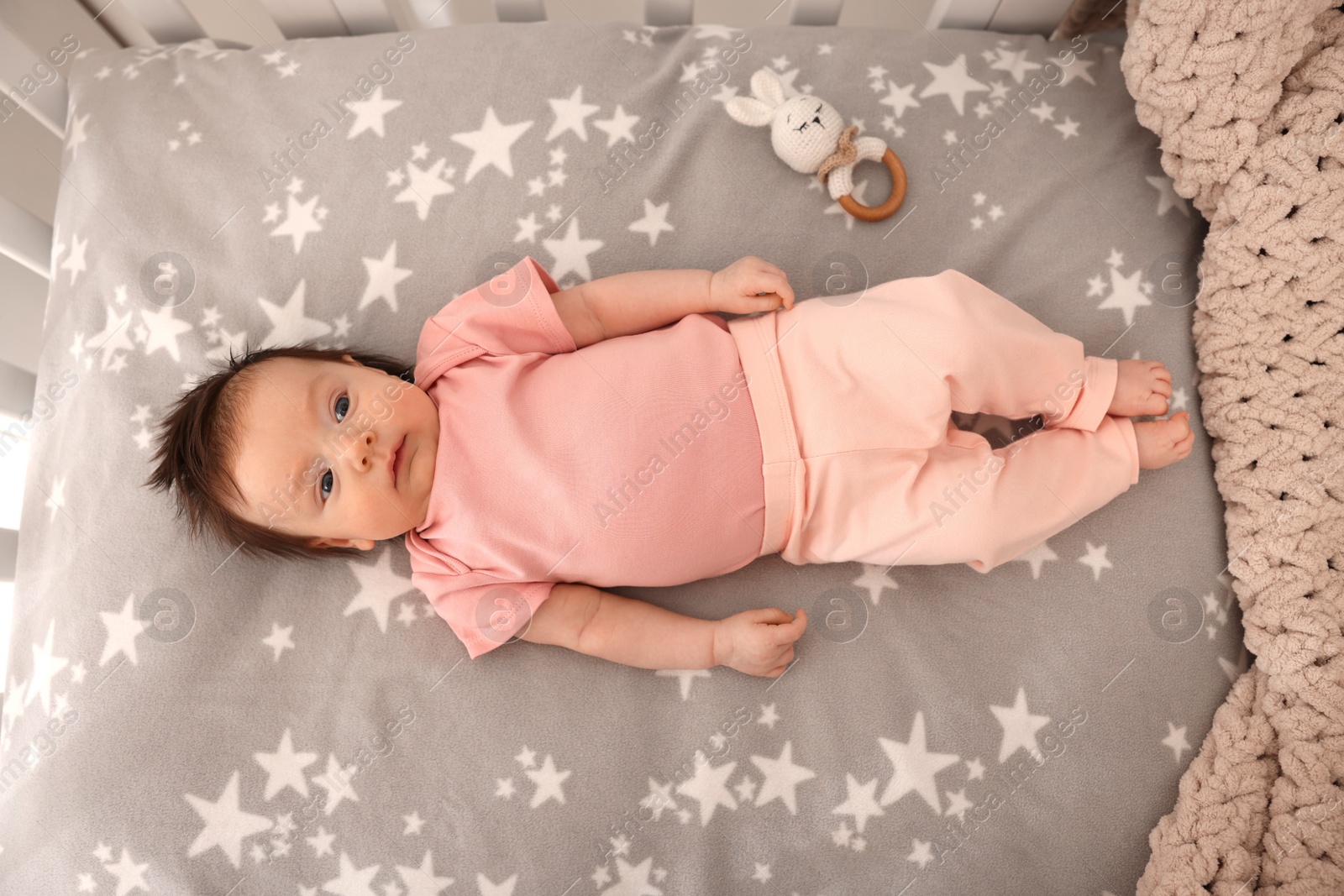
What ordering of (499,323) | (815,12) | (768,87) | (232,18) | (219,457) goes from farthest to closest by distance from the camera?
(232,18) → (815,12) → (768,87) → (499,323) → (219,457)

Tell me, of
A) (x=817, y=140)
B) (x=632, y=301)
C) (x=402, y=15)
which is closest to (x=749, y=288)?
(x=632, y=301)

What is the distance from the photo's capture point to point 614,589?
4.07 feet

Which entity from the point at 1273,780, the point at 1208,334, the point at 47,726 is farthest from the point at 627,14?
the point at 1273,780

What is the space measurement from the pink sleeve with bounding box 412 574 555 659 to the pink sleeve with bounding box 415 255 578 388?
1.04 ft

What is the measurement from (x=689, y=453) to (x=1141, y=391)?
642 mm

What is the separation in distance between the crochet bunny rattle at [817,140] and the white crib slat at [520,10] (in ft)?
1.43

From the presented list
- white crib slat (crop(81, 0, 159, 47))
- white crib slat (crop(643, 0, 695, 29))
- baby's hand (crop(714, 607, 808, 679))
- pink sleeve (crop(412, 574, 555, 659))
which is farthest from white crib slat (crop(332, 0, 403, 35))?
baby's hand (crop(714, 607, 808, 679))

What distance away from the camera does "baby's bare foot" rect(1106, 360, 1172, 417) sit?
1.13 m

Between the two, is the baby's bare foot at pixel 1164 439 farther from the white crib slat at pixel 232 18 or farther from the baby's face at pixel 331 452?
the white crib slat at pixel 232 18

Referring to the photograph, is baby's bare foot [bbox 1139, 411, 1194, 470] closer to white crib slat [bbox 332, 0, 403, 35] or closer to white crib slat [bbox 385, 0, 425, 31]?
white crib slat [bbox 332, 0, 403, 35]

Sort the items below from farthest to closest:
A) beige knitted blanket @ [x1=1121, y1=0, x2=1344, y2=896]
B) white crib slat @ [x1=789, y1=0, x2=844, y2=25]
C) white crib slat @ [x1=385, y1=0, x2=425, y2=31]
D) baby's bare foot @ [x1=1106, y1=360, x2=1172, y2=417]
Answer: white crib slat @ [x1=385, y1=0, x2=425, y2=31] → white crib slat @ [x1=789, y1=0, x2=844, y2=25] → baby's bare foot @ [x1=1106, y1=360, x2=1172, y2=417] → beige knitted blanket @ [x1=1121, y1=0, x2=1344, y2=896]

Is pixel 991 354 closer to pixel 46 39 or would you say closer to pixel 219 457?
pixel 219 457

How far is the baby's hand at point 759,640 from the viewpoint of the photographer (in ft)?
3.64

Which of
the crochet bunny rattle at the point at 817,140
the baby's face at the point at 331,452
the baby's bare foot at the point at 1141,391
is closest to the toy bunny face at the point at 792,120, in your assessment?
the crochet bunny rattle at the point at 817,140
